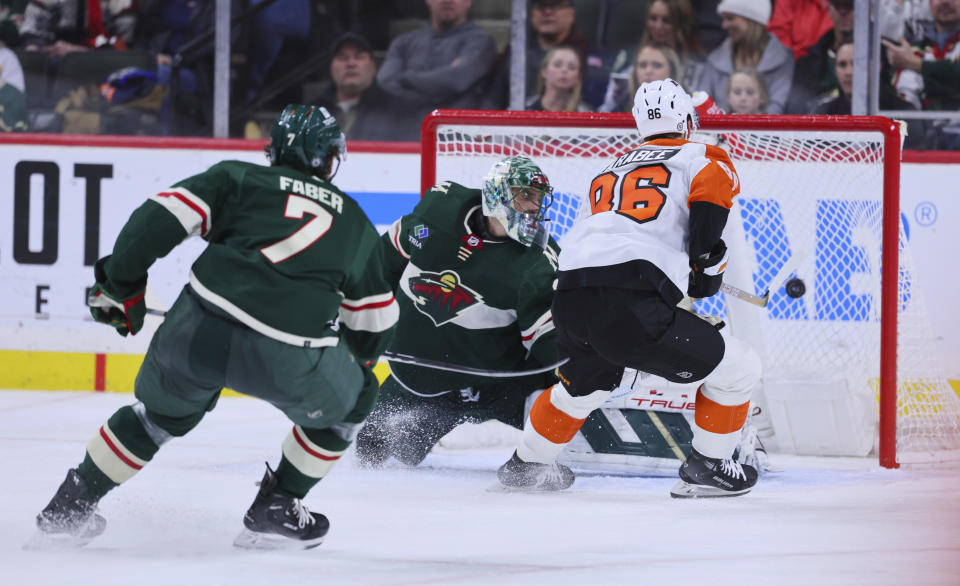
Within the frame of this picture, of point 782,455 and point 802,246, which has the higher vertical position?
point 802,246

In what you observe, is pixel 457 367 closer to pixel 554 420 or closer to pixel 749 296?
pixel 554 420

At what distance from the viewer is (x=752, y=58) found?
525 centimetres

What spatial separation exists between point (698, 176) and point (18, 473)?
2.02 m

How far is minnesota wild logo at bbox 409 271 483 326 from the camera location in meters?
3.53

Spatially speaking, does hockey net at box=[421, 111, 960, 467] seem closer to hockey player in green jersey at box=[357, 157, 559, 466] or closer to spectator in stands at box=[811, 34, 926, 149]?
hockey player in green jersey at box=[357, 157, 559, 466]

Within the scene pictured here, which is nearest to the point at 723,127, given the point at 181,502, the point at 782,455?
the point at 782,455

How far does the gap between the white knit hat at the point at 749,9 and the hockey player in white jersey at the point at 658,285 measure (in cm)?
229

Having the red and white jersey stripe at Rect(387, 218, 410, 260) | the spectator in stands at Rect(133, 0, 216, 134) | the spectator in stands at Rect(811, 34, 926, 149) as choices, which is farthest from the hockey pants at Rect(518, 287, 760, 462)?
the spectator in stands at Rect(133, 0, 216, 134)

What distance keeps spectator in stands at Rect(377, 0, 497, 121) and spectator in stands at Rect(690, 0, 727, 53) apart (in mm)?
886

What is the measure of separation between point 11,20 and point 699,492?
13.4ft

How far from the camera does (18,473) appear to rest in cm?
342

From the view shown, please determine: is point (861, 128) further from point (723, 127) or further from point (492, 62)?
point (492, 62)

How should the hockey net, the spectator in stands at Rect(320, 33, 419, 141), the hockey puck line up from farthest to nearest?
the spectator in stands at Rect(320, 33, 419, 141) → the hockey puck → the hockey net

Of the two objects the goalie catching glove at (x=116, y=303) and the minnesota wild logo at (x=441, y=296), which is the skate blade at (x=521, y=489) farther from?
the goalie catching glove at (x=116, y=303)
